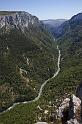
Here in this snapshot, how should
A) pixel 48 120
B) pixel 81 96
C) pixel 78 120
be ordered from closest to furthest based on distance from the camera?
pixel 78 120 < pixel 81 96 < pixel 48 120

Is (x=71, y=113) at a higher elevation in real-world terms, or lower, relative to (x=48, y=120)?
higher

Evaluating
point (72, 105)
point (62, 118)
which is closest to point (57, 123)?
point (62, 118)

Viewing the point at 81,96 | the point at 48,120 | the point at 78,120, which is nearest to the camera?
the point at 78,120

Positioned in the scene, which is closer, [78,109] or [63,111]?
[78,109]

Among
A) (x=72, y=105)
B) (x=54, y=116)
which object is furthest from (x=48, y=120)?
(x=72, y=105)

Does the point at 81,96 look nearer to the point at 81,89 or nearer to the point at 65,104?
the point at 81,89

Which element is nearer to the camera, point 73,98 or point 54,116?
point 73,98

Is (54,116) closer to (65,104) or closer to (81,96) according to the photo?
(65,104)
